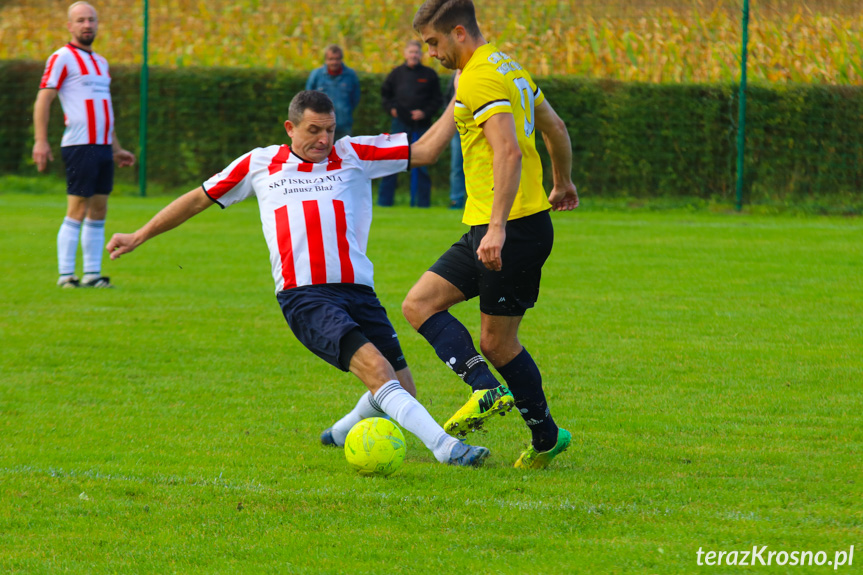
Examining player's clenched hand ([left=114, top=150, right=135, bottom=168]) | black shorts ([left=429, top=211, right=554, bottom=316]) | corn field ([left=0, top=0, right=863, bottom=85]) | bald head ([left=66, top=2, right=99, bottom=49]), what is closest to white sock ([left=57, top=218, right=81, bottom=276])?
player's clenched hand ([left=114, top=150, right=135, bottom=168])

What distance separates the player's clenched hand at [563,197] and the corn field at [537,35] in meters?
11.5

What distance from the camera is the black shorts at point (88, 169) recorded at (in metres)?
9.73

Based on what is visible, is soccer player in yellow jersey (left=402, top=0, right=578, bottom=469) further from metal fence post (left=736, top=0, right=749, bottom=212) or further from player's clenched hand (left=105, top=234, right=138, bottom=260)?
metal fence post (left=736, top=0, right=749, bottom=212)

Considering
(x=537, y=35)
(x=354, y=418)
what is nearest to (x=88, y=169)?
(x=354, y=418)

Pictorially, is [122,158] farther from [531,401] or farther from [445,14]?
[531,401]

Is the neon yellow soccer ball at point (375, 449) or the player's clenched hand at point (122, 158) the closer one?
the neon yellow soccer ball at point (375, 449)

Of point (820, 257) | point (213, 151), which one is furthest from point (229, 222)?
point (820, 257)

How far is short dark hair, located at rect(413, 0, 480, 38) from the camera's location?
4.41 metres

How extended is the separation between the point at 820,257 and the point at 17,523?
31.0 feet

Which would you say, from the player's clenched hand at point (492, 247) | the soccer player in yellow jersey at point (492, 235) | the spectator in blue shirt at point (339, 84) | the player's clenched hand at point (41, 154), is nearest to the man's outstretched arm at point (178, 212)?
the soccer player in yellow jersey at point (492, 235)

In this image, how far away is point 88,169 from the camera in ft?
32.0

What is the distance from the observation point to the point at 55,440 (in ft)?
16.4

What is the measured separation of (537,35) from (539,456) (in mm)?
14294
